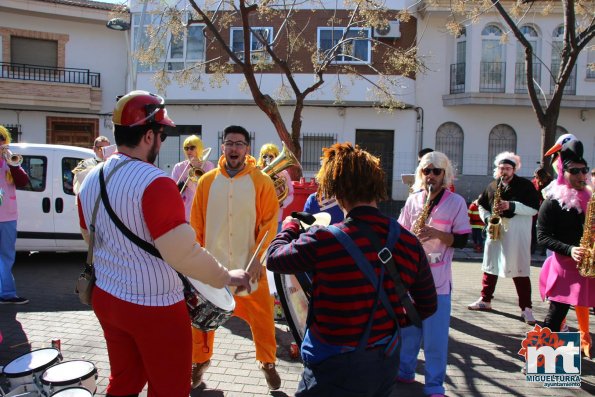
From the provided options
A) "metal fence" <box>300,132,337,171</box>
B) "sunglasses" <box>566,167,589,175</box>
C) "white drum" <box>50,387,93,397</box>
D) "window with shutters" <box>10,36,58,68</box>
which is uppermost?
"window with shutters" <box>10,36,58,68</box>

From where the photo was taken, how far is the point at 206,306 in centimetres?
281

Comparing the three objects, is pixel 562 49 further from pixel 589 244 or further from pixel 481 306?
pixel 589 244

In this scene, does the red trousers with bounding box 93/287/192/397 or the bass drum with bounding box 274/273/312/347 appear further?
the bass drum with bounding box 274/273/312/347

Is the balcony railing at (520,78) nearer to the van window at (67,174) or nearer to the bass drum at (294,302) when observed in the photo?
the van window at (67,174)

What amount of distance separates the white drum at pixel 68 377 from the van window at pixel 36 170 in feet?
19.4

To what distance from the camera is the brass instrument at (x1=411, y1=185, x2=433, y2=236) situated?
151 inches

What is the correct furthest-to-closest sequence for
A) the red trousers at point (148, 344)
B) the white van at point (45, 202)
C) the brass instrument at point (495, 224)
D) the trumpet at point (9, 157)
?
the white van at point (45, 202) < the brass instrument at point (495, 224) < the trumpet at point (9, 157) < the red trousers at point (148, 344)

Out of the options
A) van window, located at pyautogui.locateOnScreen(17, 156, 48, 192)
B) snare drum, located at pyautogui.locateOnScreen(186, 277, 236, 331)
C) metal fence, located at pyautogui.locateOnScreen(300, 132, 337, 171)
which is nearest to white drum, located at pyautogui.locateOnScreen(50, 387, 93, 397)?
snare drum, located at pyautogui.locateOnScreen(186, 277, 236, 331)

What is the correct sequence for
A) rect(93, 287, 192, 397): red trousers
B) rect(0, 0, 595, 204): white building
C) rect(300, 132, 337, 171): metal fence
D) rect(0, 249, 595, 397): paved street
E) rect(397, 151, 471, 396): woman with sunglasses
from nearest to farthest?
rect(93, 287, 192, 397): red trousers < rect(397, 151, 471, 396): woman with sunglasses < rect(0, 249, 595, 397): paved street < rect(0, 0, 595, 204): white building < rect(300, 132, 337, 171): metal fence

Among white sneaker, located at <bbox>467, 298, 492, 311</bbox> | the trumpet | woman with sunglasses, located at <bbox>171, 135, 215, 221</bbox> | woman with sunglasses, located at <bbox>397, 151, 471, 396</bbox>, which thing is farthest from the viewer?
white sneaker, located at <bbox>467, 298, 492, 311</bbox>

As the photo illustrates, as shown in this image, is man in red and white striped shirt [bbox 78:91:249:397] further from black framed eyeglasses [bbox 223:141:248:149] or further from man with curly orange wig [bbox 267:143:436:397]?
black framed eyeglasses [bbox 223:141:248:149]

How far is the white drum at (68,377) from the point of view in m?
3.05

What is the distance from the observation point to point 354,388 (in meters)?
2.16

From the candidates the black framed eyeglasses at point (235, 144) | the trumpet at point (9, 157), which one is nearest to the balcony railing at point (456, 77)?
A: the trumpet at point (9, 157)
